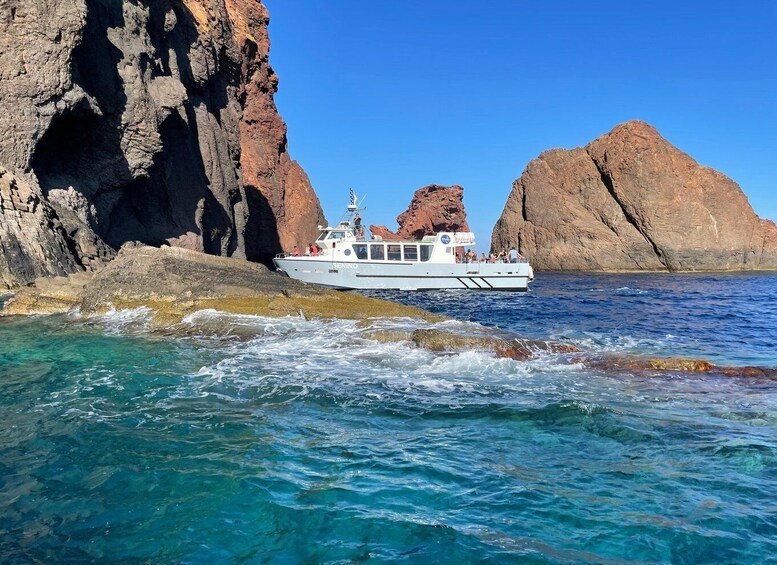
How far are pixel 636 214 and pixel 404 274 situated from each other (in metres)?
50.4

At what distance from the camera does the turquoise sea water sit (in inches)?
187

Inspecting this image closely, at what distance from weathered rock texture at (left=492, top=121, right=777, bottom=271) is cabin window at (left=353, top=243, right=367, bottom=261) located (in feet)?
154

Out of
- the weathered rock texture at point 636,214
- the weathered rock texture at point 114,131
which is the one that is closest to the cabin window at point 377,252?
the weathered rock texture at point 114,131

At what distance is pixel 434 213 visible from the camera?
300 ft

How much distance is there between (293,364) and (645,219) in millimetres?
72548

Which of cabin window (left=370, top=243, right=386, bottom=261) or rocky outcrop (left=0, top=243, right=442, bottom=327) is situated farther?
cabin window (left=370, top=243, right=386, bottom=261)

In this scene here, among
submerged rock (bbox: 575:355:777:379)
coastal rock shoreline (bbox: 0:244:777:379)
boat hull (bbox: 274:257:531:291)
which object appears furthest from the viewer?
boat hull (bbox: 274:257:531:291)

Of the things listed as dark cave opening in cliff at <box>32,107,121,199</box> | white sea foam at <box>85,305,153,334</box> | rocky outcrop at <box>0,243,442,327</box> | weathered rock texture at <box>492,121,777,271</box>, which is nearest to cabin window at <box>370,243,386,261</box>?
dark cave opening in cliff at <box>32,107,121,199</box>

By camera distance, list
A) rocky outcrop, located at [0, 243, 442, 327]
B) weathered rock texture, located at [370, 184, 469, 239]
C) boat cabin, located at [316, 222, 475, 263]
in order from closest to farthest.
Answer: rocky outcrop, located at [0, 243, 442, 327]
boat cabin, located at [316, 222, 475, 263]
weathered rock texture, located at [370, 184, 469, 239]

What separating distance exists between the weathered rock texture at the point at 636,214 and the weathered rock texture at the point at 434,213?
12.8 meters

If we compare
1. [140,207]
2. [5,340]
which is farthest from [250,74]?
[5,340]

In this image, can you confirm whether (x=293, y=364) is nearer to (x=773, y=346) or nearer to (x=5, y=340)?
(x=5, y=340)

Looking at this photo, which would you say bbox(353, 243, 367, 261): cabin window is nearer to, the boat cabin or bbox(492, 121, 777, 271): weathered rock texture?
the boat cabin

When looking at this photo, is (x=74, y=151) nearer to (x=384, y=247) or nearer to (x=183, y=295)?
(x=183, y=295)
